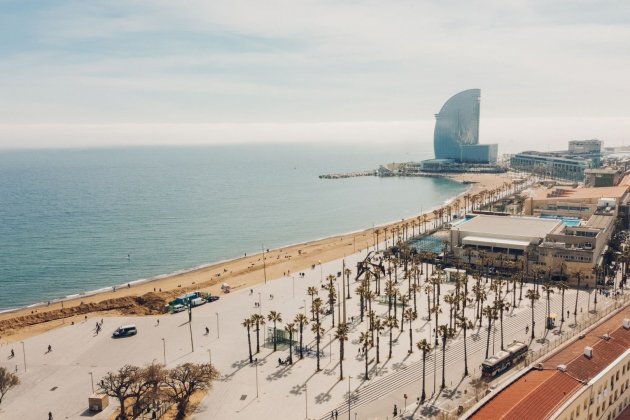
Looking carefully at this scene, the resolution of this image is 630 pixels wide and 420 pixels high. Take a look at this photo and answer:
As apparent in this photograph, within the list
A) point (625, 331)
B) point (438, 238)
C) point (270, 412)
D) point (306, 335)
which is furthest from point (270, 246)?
point (625, 331)

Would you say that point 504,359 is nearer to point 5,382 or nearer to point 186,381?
point 186,381

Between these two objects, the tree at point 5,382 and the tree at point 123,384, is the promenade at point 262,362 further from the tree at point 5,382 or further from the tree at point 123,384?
the tree at point 123,384

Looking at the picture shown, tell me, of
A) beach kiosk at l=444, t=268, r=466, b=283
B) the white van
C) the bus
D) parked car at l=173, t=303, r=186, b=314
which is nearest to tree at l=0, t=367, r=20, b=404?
parked car at l=173, t=303, r=186, b=314

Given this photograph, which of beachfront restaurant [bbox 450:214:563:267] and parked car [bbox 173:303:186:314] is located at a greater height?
beachfront restaurant [bbox 450:214:563:267]

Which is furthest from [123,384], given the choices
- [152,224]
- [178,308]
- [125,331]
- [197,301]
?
[152,224]

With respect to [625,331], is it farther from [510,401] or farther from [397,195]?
[397,195]

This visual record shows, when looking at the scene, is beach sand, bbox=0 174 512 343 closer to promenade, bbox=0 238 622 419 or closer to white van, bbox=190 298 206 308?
white van, bbox=190 298 206 308
